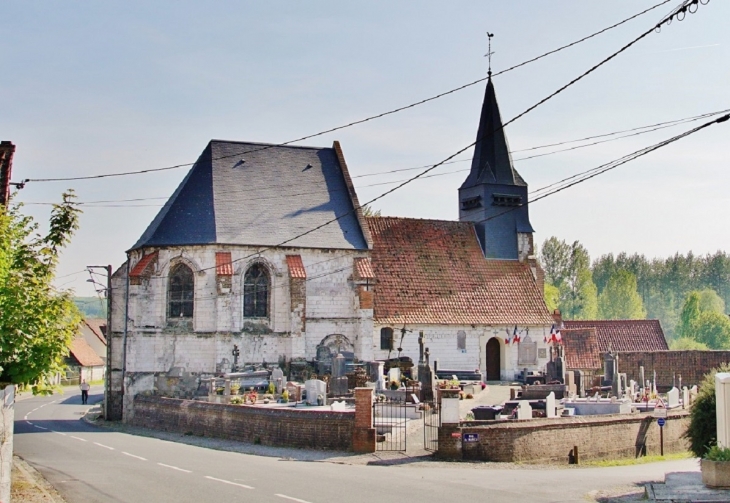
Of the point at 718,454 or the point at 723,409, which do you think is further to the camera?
the point at 723,409

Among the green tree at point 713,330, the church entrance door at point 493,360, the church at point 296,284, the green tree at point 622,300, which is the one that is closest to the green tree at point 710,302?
the green tree at point 622,300

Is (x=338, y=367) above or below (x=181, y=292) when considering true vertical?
below

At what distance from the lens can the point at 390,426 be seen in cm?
2339

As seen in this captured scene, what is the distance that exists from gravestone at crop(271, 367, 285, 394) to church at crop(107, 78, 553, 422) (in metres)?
2.11

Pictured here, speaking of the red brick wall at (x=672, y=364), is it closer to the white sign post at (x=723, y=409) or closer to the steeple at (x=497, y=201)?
the steeple at (x=497, y=201)

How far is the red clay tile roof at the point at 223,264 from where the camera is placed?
35.8 m

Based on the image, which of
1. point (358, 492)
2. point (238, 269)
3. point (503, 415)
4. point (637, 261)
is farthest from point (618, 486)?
point (637, 261)

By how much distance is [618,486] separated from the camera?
16.7 metres

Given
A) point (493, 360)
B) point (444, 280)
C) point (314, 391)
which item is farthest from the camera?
point (444, 280)

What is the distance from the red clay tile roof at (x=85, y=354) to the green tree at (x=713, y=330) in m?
56.2

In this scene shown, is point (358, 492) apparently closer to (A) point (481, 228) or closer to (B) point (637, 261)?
(A) point (481, 228)

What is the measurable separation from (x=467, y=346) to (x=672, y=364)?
11598mm

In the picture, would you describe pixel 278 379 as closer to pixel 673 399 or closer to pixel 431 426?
pixel 431 426

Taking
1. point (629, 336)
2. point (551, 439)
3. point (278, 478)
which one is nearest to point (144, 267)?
point (551, 439)
